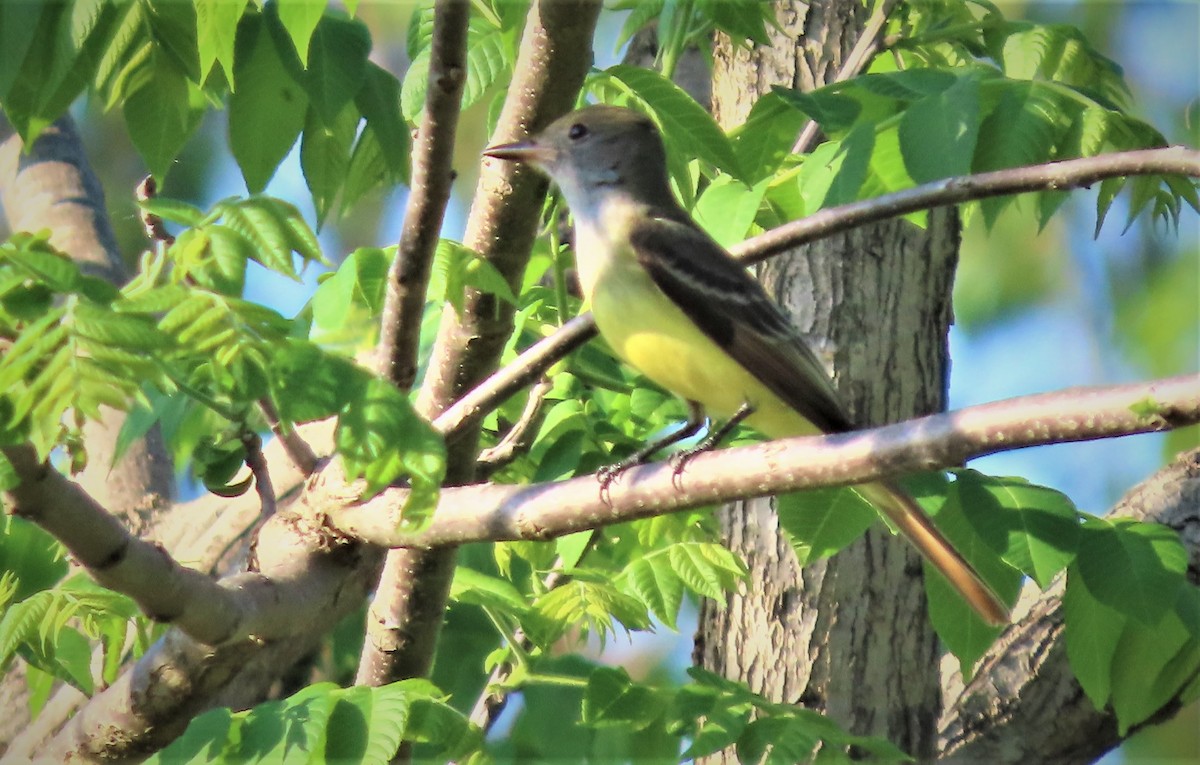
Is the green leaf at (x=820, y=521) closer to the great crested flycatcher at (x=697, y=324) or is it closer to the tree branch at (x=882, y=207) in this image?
the great crested flycatcher at (x=697, y=324)

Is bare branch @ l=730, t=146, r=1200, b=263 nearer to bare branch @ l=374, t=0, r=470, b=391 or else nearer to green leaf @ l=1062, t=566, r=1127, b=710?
bare branch @ l=374, t=0, r=470, b=391

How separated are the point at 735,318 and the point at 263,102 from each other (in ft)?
5.78

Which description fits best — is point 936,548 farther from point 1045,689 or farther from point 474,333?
point 1045,689

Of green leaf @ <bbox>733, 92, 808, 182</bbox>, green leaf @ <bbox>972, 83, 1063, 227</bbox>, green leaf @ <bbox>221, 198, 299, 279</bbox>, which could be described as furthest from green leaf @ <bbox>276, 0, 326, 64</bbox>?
green leaf @ <bbox>972, 83, 1063, 227</bbox>

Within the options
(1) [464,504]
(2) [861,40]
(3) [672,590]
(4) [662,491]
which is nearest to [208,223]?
(1) [464,504]

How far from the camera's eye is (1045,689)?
5547mm

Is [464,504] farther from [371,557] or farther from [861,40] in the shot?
[861,40]

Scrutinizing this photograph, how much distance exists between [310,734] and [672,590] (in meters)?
1.47

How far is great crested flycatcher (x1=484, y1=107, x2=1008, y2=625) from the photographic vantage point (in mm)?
4137

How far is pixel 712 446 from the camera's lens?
14.8 ft

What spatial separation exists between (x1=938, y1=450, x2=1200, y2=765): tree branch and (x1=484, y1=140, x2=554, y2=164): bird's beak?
304cm

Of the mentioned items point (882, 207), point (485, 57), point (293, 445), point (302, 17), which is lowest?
point (293, 445)

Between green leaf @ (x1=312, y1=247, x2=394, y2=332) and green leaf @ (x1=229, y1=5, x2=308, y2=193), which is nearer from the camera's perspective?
green leaf @ (x1=312, y1=247, x2=394, y2=332)

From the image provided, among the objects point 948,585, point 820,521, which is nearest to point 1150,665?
point 948,585
